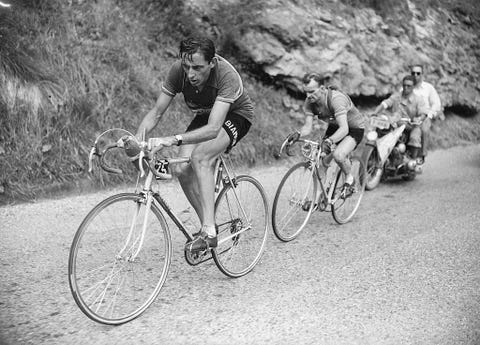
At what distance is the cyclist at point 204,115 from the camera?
157 inches

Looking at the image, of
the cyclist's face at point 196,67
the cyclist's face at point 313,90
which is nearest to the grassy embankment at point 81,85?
the cyclist's face at point 313,90

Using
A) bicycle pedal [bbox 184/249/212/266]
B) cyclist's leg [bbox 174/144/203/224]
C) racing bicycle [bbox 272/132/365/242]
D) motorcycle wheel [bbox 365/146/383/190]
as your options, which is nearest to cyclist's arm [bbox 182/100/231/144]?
cyclist's leg [bbox 174/144/203/224]

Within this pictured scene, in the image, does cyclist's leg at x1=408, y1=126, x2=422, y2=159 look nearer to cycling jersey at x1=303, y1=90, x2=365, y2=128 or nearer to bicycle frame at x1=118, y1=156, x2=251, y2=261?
cycling jersey at x1=303, y1=90, x2=365, y2=128

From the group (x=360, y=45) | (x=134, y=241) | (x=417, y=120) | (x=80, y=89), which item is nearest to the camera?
(x=134, y=241)

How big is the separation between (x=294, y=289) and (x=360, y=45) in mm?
8698

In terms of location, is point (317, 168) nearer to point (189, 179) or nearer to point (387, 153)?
point (189, 179)

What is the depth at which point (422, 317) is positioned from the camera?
3.99 m

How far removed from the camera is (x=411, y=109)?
8.91 m

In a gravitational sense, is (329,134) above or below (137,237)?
below

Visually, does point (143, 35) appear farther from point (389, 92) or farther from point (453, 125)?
point (453, 125)

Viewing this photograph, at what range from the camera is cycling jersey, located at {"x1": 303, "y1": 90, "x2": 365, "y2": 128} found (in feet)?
20.0

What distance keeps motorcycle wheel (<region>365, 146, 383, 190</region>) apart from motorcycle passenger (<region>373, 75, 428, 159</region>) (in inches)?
26.5

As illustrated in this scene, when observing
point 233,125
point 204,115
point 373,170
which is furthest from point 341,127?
point 373,170

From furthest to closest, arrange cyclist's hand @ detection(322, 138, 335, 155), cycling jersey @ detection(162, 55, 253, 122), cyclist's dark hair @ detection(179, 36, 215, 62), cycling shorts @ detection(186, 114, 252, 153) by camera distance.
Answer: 1. cyclist's hand @ detection(322, 138, 335, 155)
2. cycling shorts @ detection(186, 114, 252, 153)
3. cycling jersey @ detection(162, 55, 253, 122)
4. cyclist's dark hair @ detection(179, 36, 215, 62)
